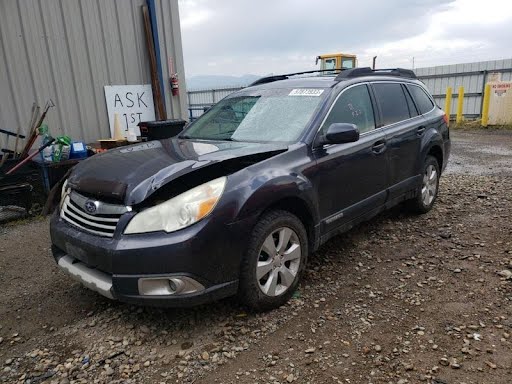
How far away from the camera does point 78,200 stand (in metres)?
2.97

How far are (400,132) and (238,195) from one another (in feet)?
7.94

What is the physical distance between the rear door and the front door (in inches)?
6.8

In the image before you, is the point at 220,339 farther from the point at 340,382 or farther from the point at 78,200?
the point at 78,200

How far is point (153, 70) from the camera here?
7.93 meters

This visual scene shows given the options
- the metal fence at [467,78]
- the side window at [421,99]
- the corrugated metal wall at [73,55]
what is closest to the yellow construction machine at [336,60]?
the metal fence at [467,78]

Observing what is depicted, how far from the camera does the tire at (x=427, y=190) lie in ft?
16.1

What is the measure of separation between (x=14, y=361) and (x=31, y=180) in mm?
3603

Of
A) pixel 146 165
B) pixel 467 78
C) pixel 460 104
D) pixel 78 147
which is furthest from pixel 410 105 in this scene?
pixel 467 78

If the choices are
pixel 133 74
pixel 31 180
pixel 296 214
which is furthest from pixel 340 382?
pixel 133 74

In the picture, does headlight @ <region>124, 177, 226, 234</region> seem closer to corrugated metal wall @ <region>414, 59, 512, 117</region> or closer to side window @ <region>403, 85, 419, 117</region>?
side window @ <region>403, 85, 419, 117</region>

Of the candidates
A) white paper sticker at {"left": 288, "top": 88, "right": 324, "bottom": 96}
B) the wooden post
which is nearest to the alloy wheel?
white paper sticker at {"left": 288, "top": 88, "right": 324, "bottom": 96}

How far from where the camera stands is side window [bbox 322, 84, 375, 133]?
364cm

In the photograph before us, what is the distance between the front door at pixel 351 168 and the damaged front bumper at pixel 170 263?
0.97 metres

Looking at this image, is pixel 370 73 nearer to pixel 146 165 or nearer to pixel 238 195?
pixel 238 195
